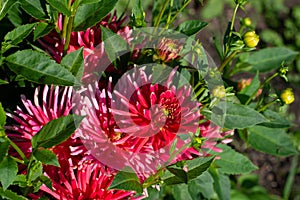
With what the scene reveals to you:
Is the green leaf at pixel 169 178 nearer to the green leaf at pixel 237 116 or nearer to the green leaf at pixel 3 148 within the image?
the green leaf at pixel 237 116

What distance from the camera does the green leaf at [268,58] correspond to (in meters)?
1.28

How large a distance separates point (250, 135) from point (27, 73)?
57cm

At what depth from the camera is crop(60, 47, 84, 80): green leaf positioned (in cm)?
88

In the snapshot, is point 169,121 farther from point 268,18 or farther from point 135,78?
point 268,18

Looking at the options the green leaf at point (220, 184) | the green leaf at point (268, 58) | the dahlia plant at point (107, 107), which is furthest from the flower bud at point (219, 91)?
the green leaf at point (268, 58)

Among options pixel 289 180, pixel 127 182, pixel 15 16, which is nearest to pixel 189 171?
pixel 127 182

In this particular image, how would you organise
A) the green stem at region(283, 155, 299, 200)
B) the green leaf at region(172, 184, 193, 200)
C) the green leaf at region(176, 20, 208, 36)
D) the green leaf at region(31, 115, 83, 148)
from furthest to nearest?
the green stem at region(283, 155, 299, 200) → the green leaf at region(172, 184, 193, 200) → the green leaf at region(176, 20, 208, 36) → the green leaf at region(31, 115, 83, 148)

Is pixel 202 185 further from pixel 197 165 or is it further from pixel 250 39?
pixel 250 39

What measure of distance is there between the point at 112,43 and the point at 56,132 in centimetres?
22

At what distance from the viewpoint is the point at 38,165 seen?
826 mm

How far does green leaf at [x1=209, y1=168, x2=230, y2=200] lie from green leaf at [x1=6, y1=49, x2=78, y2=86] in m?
0.47

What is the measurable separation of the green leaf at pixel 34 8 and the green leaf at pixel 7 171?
274mm

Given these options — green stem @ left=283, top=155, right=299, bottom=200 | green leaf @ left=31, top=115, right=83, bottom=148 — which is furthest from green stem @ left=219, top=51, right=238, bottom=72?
green stem @ left=283, top=155, right=299, bottom=200

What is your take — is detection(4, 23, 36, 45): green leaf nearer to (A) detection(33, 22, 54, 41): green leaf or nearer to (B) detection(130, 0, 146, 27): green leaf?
(A) detection(33, 22, 54, 41): green leaf
